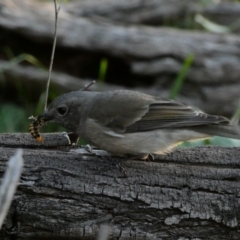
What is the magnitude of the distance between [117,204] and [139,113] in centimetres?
96

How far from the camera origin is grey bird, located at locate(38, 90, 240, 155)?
4.63 meters

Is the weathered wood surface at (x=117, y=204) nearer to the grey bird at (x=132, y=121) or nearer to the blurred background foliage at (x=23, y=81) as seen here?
the grey bird at (x=132, y=121)

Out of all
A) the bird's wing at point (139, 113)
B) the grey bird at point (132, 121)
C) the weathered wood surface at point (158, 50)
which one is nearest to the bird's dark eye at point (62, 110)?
the grey bird at point (132, 121)

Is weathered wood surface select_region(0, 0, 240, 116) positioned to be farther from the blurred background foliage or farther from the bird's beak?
the bird's beak

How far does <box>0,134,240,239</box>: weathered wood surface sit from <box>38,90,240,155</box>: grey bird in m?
0.39

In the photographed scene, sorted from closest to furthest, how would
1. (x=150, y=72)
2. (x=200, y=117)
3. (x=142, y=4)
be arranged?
(x=200, y=117)
(x=150, y=72)
(x=142, y=4)

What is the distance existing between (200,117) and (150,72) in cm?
359

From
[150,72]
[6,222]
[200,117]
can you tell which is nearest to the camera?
[6,222]

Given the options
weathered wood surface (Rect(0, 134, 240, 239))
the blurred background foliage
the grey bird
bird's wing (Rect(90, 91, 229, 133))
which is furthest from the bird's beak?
the blurred background foliage

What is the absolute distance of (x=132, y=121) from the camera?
15.7ft

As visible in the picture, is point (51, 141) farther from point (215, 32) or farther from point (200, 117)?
point (215, 32)

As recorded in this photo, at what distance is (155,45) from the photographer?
324 inches

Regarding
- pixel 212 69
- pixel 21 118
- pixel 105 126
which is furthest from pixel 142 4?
pixel 105 126

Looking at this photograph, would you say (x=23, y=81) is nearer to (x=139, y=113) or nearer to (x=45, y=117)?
(x=45, y=117)
